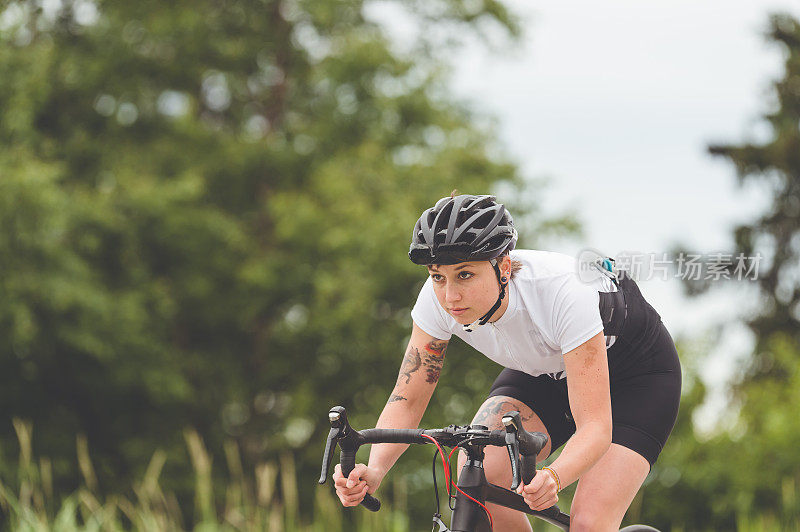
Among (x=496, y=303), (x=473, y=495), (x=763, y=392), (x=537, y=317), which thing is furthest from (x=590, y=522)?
(x=763, y=392)

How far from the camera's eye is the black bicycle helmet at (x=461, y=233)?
2.93m

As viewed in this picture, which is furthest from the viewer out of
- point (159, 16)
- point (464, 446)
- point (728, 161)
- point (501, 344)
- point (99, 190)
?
point (728, 161)

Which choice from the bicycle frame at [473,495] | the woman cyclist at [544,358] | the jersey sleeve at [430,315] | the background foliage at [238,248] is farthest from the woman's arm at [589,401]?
the background foliage at [238,248]

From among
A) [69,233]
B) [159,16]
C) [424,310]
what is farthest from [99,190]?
[424,310]

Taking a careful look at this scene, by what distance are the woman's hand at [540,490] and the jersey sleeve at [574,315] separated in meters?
0.49

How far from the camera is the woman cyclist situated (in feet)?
9.71

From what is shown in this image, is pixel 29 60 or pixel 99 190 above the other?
pixel 29 60

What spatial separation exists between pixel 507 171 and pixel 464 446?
49.0 feet

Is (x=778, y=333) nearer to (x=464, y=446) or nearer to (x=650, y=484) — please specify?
(x=650, y=484)

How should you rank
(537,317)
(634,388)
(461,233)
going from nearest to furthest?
1. (461,233)
2. (537,317)
3. (634,388)

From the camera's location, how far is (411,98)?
57.3ft

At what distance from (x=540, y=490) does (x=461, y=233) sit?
815 mm

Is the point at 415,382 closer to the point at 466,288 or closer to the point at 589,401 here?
the point at 466,288

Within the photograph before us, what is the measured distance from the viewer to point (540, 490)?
2.68 m
